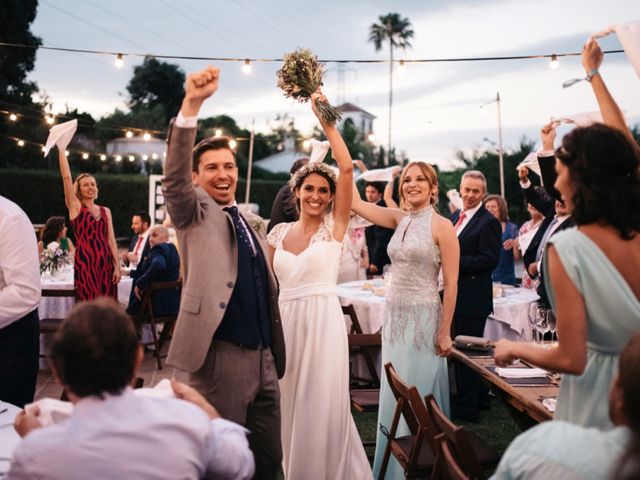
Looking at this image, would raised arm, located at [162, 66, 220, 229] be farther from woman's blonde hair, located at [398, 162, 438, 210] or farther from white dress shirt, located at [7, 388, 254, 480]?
woman's blonde hair, located at [398, 162, 438, 210]

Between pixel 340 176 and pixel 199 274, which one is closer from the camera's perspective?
pixel 199 274

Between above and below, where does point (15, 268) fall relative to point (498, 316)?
above

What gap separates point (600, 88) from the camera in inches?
98.0


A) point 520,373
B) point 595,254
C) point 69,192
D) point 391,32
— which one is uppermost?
point 391,32

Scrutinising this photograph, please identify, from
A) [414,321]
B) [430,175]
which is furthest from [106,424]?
[430,175]

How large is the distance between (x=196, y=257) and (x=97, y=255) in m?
4.27

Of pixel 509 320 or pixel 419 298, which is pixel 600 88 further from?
pixel 509 320

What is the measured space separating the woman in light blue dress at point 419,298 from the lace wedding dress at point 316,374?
48 cm

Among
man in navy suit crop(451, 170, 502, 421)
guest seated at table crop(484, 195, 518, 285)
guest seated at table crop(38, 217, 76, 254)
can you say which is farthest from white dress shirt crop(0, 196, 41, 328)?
guest seated at table crop(38, 217, 76, 254)

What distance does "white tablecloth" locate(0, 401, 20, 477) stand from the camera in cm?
184

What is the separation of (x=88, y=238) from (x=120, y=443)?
522 centimetres

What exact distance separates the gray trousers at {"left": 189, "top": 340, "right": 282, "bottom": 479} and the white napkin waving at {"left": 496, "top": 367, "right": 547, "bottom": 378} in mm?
1127

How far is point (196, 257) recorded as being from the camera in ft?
8.20

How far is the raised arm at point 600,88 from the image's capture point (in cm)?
248
